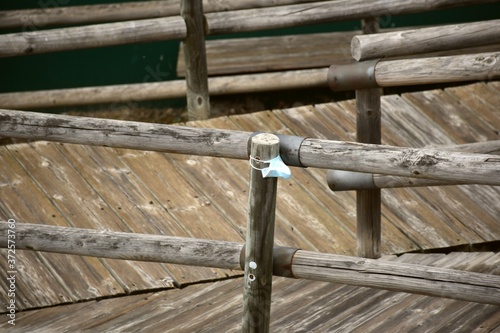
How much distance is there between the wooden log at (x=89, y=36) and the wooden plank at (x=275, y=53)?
Result: 1.75m

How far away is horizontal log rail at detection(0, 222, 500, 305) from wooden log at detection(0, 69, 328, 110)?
9.01 feet

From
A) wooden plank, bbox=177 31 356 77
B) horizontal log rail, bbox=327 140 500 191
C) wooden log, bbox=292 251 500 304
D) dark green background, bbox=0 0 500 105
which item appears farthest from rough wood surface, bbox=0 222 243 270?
dark green background, bbox=0 0 500 105

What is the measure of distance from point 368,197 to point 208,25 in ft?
6.59

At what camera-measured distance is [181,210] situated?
5285mm

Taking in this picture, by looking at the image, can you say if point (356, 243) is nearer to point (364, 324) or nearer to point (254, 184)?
point (364, 324)

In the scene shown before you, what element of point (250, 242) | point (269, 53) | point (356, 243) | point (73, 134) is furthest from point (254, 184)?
point (269, 53)

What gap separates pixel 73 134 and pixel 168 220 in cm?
127

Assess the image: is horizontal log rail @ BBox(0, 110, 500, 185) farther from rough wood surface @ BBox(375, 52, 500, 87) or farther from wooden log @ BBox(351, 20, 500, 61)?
wooden log @ BBox(351, 20, 500, 61)

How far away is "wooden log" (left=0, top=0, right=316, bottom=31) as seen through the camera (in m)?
6.90

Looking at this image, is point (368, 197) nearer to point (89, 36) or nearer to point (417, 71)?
point (417, 71)

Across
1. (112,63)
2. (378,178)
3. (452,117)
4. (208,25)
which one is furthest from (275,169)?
(112,63)

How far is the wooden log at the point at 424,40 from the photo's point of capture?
4207 millimetres

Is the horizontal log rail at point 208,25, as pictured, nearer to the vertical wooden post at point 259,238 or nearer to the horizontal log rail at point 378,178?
the horizontal log rail at point 378,178

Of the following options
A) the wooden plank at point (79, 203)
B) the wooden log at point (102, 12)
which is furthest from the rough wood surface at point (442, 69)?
the wooden log at point (102, 12)
